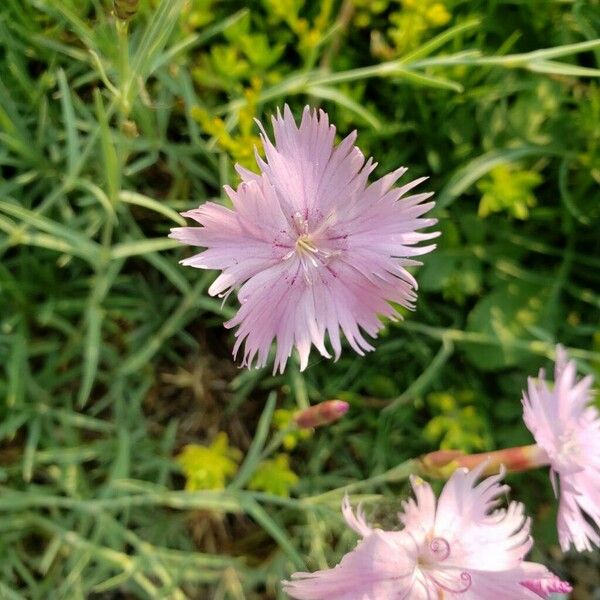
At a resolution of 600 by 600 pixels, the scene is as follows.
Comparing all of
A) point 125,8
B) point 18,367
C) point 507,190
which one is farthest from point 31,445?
point 507,190

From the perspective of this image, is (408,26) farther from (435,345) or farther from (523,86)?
(435,345)

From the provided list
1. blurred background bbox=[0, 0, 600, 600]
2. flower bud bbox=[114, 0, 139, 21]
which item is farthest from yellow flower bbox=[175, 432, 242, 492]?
flower bud bbox=[114, 0, 139, 21]

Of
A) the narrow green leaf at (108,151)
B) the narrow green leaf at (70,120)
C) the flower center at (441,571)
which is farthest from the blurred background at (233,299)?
the flower center at (441,571)

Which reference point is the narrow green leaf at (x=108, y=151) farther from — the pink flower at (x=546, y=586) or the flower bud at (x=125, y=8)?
the pink flower at (x=546, y=586)

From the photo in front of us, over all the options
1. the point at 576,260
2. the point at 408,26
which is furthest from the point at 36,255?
the point at 576,260

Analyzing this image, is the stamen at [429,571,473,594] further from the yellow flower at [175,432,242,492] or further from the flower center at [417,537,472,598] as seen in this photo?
the yellow flower at [175,432,242,492]
